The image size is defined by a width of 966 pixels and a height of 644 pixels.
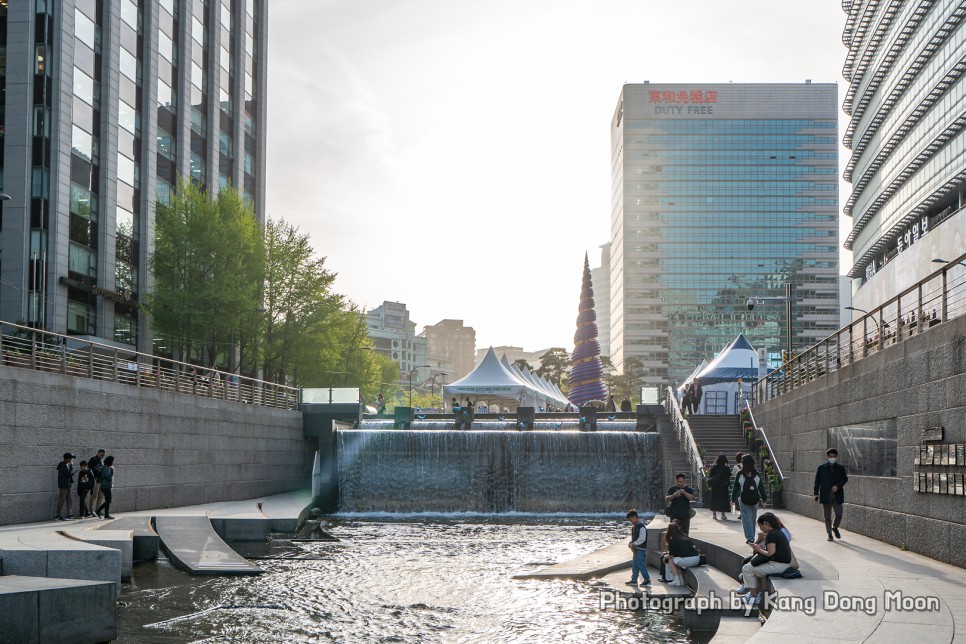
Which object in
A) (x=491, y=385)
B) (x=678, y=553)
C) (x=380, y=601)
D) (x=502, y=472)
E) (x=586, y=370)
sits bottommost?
(x=380, y=601)

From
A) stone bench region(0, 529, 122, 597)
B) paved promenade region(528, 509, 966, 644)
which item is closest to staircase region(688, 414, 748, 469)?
paved promenade region(528, 509, 966, 644)

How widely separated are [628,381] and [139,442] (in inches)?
5296

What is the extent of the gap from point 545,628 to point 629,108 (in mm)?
170940

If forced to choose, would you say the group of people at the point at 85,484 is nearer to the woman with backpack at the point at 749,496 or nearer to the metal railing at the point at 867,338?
the woman with backpack at the point at 749,496

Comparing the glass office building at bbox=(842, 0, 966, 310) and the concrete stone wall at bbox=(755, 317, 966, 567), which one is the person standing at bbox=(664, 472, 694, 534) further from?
the glass office building at bbox=(842, 0, 966, 310)

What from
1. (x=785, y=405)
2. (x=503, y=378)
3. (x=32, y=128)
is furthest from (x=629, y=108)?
(x=785, y=405)

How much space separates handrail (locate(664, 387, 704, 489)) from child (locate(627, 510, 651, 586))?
13399 millimetres

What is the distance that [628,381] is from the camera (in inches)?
6225

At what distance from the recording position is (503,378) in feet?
202

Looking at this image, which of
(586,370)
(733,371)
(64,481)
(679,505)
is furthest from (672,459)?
(586,370)

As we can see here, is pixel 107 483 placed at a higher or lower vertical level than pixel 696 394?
lower

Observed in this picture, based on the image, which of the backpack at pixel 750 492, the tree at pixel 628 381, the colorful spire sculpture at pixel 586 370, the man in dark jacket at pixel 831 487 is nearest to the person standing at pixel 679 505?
the backpack at pixel 750 492

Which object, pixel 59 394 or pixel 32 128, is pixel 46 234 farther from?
pixel 59 394

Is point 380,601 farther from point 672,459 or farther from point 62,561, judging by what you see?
point 672,459
